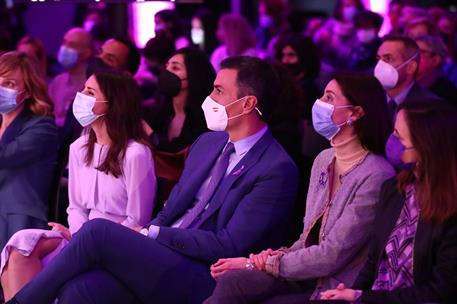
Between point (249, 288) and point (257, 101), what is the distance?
1.03 m

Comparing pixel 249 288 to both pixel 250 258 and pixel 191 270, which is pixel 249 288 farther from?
pixel 191 270

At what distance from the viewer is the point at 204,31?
10.7m

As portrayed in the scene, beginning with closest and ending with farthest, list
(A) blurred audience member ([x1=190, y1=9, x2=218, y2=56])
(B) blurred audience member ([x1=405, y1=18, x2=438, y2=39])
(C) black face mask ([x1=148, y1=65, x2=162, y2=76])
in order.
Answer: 1. (C) black face mask ([x1=148, y1=65, x2=162, y2=76])
2. (B) blurred audience member ([x1=405, y1=18, x2=438, y2=39])
3. (A) blurred audience member ([x1=190, y1=9, x2=218, y2=56])

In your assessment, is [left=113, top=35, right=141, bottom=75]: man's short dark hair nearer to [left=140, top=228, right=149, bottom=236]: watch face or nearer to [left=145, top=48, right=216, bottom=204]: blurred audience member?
[left=145, top=48, right=216, bottom=204]: blurred audience member

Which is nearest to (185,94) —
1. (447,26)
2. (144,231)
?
(144,231)

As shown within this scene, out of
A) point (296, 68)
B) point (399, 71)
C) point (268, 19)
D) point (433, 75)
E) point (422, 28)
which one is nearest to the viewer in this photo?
point (399, 71)

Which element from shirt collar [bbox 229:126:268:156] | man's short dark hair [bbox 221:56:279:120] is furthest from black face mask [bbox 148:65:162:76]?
shirt collar [bbox 229:126:268:156]

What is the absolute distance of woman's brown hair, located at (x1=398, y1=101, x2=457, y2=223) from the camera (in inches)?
147

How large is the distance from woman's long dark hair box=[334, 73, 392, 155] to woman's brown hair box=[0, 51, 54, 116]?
2.09 meters

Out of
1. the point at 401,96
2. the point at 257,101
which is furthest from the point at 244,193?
the point at 401,96

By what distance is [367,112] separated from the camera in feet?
14.6

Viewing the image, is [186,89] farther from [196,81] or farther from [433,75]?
[433,75]

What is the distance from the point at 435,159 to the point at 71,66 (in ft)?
15.6

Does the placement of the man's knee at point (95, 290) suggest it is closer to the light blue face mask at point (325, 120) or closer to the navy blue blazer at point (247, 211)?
the navy blue blazer at point (247, 211)
